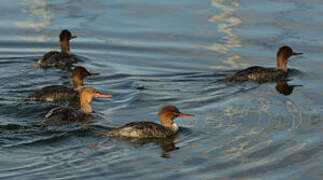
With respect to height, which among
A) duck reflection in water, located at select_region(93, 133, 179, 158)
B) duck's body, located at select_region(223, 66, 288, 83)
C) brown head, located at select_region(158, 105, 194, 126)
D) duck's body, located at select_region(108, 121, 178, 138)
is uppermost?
duck's body, located at select_region(223, 66, 288, 83)

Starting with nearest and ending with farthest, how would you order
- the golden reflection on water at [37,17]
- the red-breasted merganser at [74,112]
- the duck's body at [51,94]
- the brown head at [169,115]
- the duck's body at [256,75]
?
the brown head at [169,115], the red-breasted merganser at [74,112], the duck's body at [51,94], the duck's body at [256,75], the golden reflection on water at [37,17]

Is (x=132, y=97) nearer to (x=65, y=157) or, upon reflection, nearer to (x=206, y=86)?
(x=206, y=86)

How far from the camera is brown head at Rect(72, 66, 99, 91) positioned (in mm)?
13789

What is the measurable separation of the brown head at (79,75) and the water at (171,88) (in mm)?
309

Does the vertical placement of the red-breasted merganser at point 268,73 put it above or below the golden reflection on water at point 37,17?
below

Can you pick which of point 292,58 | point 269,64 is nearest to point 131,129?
point 269,64

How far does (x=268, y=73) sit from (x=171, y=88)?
6.88ft

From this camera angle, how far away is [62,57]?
49.8 ft

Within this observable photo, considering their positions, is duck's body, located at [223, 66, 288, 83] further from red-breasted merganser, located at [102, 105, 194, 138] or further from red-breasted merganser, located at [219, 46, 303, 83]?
red-breasted merganser, located at [102, 105, 194, 138]

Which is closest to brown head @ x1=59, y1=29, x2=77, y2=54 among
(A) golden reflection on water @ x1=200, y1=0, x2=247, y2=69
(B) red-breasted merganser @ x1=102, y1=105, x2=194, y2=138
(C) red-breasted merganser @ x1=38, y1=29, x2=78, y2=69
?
(C) red-breasted merganser @ x1=38, y1=29, x2=78, y2=69

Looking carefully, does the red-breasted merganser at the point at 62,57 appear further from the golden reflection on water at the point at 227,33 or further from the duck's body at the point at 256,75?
the duck's body at the point at 256,75

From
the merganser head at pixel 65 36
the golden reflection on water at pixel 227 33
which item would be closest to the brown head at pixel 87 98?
the golden reflection on water at pixel 227 33

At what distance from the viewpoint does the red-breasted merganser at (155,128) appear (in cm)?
1043

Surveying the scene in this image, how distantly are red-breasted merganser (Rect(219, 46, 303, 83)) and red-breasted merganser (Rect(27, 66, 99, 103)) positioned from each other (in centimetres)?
276
